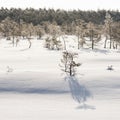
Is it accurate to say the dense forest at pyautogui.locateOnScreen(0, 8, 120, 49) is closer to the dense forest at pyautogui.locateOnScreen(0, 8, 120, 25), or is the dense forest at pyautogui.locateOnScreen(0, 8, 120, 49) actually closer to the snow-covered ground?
the dense forest at pyautogui.locateOnScreen(0, 8, 120, 25)

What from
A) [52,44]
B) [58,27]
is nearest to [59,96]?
[52,44]

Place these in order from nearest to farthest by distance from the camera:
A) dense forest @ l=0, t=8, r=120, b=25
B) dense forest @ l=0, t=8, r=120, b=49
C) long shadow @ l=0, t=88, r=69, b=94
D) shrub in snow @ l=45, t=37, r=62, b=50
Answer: long shadow @ l=0, t=88, r=69, b=94 → shrub in snow @ l=45, t=37, r=62, b=50 → dense forest @ l=0, t=8, r=120, b=49 → dense forest @ l=0, t=8, r=120, b=25

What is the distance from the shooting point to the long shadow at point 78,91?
58.7 feet

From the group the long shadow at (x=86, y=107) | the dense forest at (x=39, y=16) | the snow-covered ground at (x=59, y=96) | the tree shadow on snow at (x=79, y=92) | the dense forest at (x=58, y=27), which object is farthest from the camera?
the dense forest at (x=39, y=16)

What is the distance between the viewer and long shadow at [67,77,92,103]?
58.7 ft

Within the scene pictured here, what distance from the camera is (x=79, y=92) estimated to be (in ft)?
63.0

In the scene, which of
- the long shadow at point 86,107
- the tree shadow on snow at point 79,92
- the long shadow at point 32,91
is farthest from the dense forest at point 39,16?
the long shadow at point 86,107

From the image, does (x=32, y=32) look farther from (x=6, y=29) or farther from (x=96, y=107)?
(x=96, y=107)

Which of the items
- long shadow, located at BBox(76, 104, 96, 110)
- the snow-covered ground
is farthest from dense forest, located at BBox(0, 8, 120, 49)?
long shadow, located at BBox(76, 104, 96, 110)

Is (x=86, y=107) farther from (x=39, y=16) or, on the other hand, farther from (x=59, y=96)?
(x=39, y=16)

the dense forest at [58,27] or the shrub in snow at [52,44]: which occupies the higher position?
the dense forest at [58,27]

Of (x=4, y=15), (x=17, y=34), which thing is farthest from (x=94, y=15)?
(x=17, y=34)

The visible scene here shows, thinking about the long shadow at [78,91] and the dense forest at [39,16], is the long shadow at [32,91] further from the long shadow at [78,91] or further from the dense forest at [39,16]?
the dense forest at [39,16]

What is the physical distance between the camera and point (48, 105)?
645 inches
